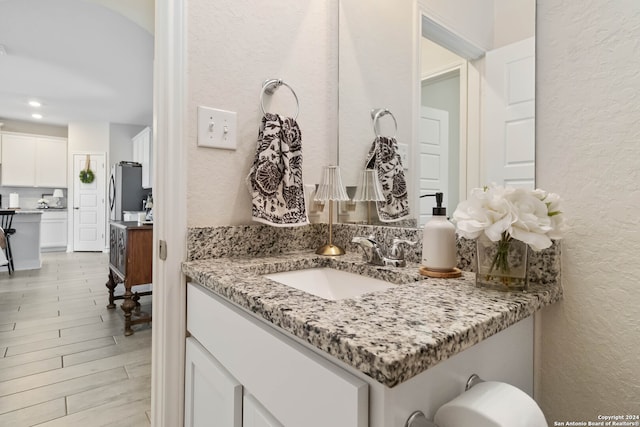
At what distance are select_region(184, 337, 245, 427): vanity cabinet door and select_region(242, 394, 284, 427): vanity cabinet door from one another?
25 mm

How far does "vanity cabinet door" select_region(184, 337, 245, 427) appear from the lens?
0.69 metres

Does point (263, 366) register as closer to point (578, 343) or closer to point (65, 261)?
point (578, 343)

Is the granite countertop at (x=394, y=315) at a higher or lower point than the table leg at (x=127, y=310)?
higher

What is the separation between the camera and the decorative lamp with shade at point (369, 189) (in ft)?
4.16

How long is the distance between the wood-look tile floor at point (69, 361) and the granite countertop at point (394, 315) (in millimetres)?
1350

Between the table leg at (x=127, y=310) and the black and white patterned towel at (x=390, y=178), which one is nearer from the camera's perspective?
the black and white patterned towel at (x=390, y=178)

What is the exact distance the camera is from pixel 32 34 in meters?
3.16

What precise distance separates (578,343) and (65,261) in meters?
6.57

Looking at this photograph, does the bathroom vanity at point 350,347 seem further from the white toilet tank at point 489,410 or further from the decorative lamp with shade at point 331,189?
the decorative lamp with shade at point 331,189

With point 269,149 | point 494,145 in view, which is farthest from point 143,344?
point 494,145

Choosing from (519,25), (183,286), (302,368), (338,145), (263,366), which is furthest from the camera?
(338,145)

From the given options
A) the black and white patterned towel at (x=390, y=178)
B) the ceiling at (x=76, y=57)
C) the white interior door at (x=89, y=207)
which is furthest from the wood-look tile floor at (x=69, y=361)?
the white interior door at (x=89, y=207)

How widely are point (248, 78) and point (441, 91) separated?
2.08 feet

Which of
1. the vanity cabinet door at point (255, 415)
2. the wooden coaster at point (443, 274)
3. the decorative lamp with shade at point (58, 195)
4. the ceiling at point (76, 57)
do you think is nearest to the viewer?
the vanity cabinet door at point (255, 415)
